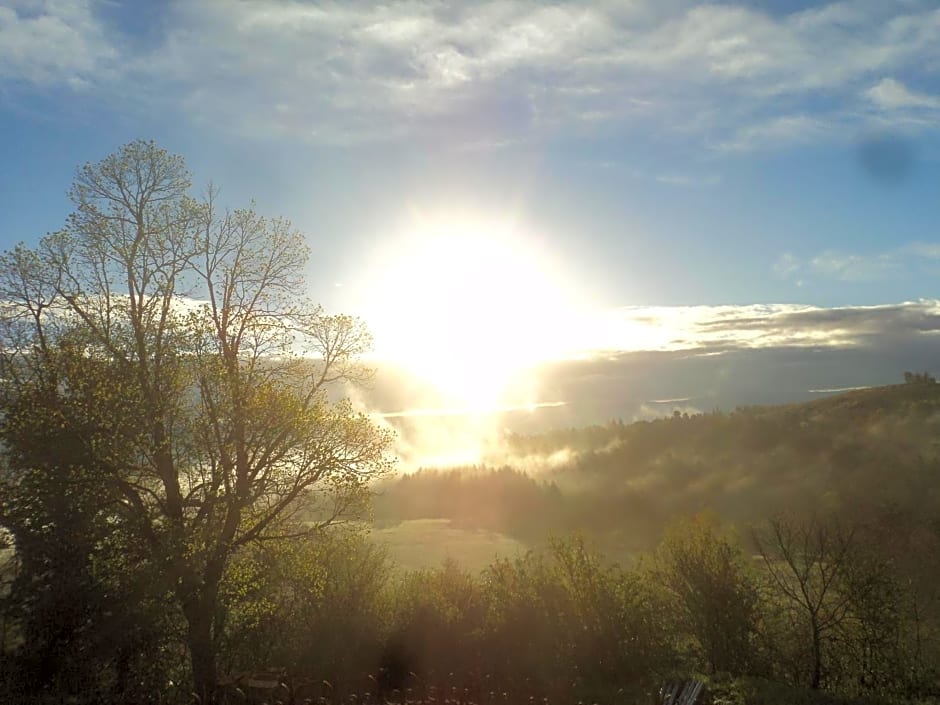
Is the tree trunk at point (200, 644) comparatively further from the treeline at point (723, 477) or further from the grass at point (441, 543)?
the treeline at point (723, 477)

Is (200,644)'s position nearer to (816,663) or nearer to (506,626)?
(506,626)

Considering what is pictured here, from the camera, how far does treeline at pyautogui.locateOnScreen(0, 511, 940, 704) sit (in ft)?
60.8

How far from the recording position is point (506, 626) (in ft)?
124

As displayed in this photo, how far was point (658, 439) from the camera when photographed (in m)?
196

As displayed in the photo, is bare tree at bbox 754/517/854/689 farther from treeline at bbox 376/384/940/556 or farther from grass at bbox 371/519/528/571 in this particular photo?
treeline at bbox 376/384/940/556

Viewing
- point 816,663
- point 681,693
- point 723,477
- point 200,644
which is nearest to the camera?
point 200,644

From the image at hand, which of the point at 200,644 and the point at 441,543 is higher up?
the point at 200,644

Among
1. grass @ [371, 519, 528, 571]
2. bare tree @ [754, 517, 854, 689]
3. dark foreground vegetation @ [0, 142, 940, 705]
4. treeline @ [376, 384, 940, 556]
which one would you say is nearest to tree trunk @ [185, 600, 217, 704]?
dark foreground vegetation @ [0, 142, 940, 705]

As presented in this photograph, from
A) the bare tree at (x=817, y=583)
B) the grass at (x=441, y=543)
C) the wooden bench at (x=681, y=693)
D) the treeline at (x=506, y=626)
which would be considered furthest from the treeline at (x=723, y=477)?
the wooden bench at (x=681, y=693)

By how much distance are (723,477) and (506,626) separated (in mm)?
139570

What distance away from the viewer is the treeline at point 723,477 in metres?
124

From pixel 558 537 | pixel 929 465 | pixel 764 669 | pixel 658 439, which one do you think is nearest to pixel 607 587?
pixel 558 537

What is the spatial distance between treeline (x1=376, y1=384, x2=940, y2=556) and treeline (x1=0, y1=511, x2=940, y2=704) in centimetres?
7601

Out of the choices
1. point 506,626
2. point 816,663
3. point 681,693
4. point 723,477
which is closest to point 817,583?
point 816,663
